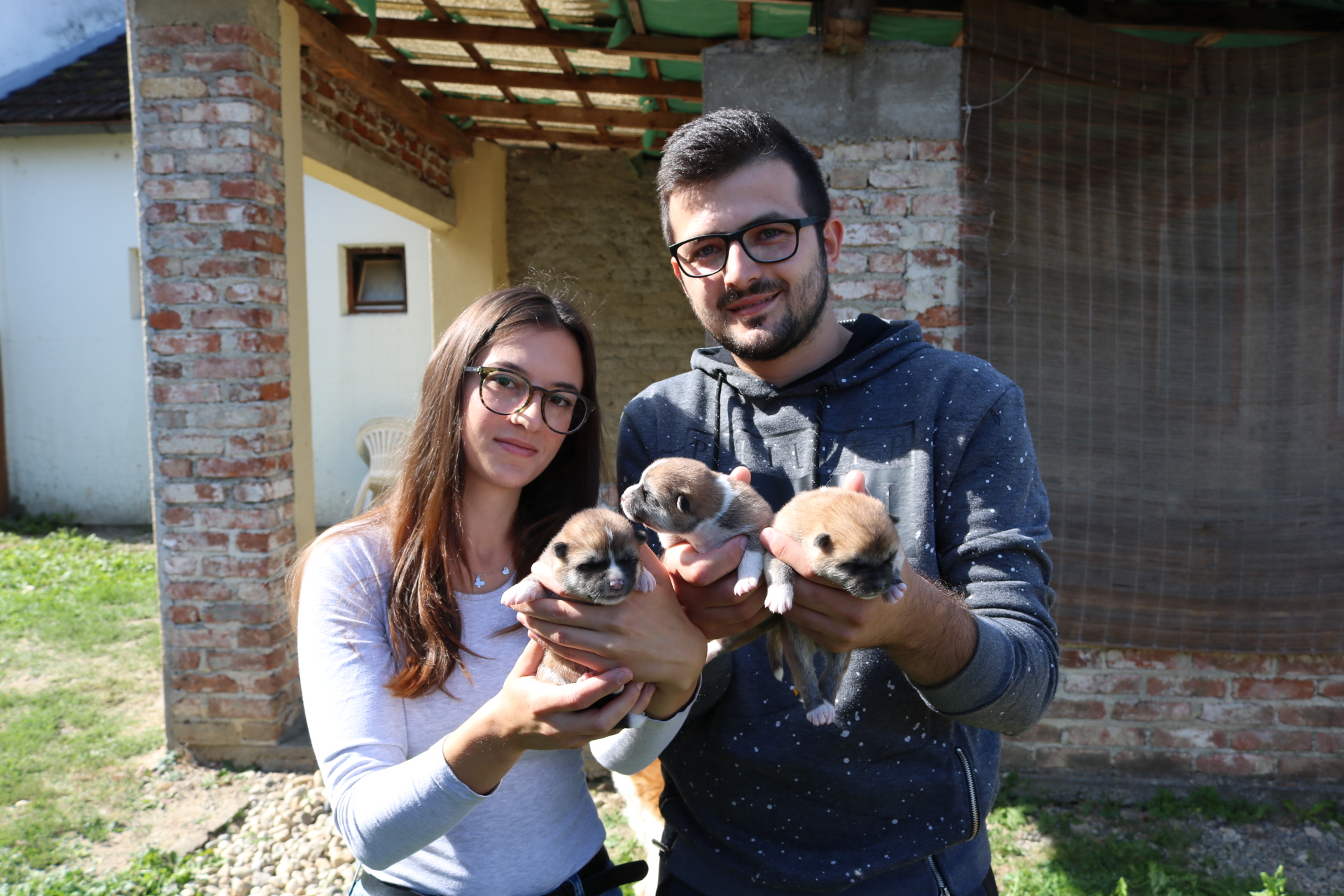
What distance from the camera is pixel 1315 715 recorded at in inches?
187

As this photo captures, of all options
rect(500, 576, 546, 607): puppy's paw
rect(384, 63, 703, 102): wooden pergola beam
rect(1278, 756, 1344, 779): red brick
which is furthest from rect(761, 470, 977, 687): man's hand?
rect(384, 63, 703, 102): wooden pergola beam

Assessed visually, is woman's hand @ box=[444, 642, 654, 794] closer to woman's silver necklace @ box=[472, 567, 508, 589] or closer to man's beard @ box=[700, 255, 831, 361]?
woman's silver necklace @ box=[472, 567, 508, 589]

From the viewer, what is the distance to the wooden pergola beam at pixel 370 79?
18.2 ft

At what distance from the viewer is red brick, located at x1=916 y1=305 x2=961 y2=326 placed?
175 inches

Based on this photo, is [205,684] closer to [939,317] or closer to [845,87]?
[939,317]

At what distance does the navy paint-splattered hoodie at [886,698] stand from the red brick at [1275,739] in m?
3.67

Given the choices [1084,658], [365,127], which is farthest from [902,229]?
[365,127]

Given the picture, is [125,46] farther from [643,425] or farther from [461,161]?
[643,425]

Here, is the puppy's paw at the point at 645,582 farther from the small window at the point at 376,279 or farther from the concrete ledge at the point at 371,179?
the small window at the point at 376,279

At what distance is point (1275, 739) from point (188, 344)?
22.2 ft

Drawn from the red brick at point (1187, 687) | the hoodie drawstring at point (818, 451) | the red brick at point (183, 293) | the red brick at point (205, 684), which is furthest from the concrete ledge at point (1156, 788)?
the red brick at point (183, 293)

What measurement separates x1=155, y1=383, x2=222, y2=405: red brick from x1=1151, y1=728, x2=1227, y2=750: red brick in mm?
5873

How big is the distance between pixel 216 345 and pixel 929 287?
4084 millimetres

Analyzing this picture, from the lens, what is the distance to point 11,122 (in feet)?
40.3
